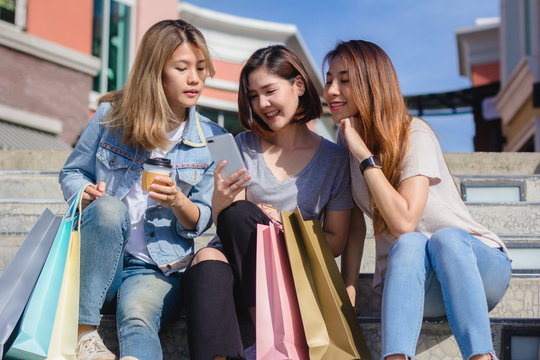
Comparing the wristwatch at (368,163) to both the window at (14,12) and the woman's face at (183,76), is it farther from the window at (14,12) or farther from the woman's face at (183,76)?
the window at (14,12)

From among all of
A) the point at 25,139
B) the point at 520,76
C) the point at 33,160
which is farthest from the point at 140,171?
the point at 520,76

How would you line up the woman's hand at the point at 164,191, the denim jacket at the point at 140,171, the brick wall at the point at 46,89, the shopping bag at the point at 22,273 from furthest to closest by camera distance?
the brick wall at the point at 46,89 → the denim jacket at the point at 140,171 → the woman's hand at the point at 164,191 → the shopping bag at the point at 22,273

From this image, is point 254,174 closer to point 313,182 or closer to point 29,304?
point 313,182

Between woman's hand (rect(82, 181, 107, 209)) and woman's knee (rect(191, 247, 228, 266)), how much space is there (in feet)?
1.51

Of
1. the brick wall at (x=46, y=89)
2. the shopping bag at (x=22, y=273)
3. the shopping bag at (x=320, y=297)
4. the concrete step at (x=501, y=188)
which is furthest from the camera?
the brick wall at (x=46, y=89)

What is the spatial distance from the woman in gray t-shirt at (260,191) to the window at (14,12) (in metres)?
8.08

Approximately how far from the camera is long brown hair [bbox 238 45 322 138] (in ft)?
9.37

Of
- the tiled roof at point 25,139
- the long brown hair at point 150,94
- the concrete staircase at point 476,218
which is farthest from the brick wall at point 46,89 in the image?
the long brown hair at point 150,94

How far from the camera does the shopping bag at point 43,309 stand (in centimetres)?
204

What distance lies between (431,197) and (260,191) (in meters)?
0.72

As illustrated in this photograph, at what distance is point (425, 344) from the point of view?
2.35 meters

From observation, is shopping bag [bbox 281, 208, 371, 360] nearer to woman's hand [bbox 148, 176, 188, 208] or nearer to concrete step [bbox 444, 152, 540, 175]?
woman's hand [bbox 148, 176, 188, 208]

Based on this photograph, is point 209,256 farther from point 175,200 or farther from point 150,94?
point 150,94

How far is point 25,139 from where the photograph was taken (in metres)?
9.27
